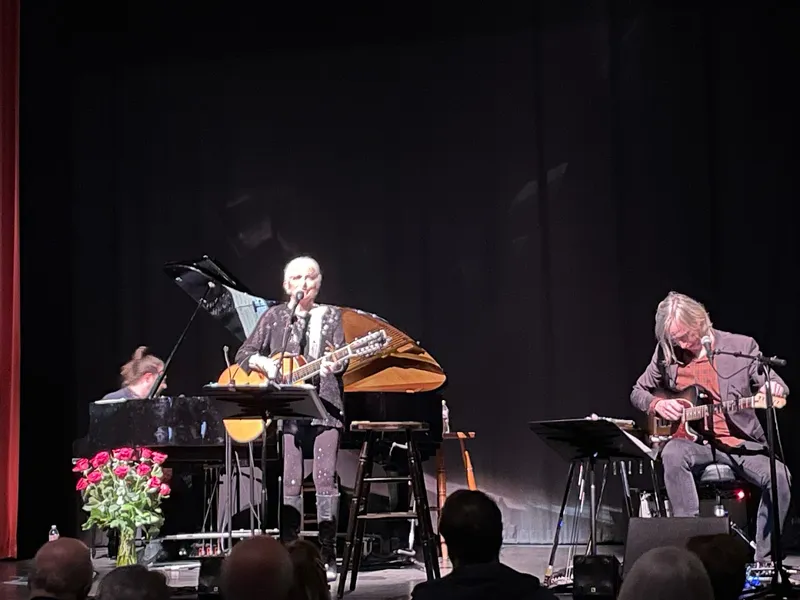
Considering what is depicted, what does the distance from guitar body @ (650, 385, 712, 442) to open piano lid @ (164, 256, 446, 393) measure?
1.45 metres

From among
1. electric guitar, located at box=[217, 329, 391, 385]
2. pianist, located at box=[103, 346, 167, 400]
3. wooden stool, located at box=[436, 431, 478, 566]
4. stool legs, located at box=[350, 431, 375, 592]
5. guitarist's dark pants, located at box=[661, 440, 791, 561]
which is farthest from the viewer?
Answer: pianist, located at box=[103, 346, 167, 400]

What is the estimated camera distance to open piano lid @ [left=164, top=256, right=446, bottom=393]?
7016 mm

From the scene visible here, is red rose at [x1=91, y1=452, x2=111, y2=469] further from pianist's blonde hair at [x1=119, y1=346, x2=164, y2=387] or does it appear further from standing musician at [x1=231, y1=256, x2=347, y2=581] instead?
pianist's blonde hair at [x1=119, y1=346, x2=164, y2=387]

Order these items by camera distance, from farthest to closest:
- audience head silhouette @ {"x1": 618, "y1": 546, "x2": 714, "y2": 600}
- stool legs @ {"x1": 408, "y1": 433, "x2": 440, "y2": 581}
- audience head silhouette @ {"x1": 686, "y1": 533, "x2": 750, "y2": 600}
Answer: stool legs @ {"x1": 408, "y1": 433, "x2": 440, "y2": 581}
audience head silhouette @ {"x1": 686, "y1": 533, "x2": 750, "y2": 600}
audience head silhouette @ {"x1": 618, "y1": 546, "x2": 714, "y2": 600}

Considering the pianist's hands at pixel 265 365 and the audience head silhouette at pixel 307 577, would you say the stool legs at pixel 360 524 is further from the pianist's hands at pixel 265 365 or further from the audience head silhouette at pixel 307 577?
the audience head silhouette at pixel 307 577

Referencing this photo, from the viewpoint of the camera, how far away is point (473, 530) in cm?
281

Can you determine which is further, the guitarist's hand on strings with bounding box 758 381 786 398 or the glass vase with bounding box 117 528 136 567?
the glass vase with bounding box 117 528 136 567

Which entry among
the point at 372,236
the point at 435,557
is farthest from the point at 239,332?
the point at 435,557

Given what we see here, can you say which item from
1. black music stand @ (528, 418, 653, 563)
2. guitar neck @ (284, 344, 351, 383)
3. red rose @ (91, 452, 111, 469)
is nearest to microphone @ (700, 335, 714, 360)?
black music stand @ (528, 418, 653, 563)

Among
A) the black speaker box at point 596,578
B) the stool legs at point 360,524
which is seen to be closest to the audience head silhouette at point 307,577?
the black speaker box at point 596,578

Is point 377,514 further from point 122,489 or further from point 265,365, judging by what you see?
point 122,489

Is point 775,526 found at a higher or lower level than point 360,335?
lower

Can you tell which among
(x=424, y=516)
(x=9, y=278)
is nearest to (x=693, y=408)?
(x=424, y=516)

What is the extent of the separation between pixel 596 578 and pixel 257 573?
8.52 feet
